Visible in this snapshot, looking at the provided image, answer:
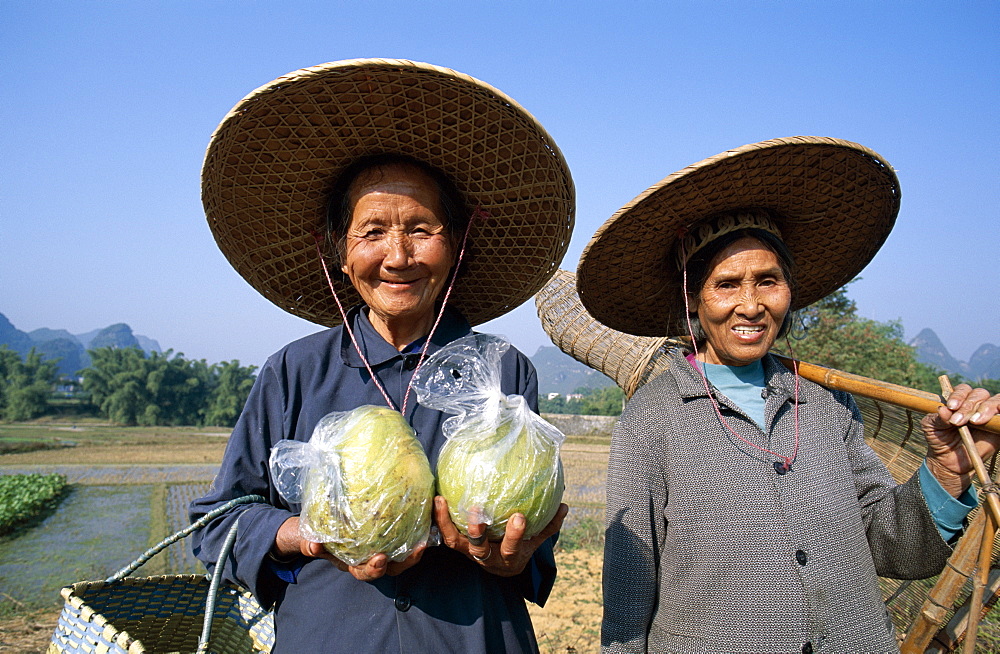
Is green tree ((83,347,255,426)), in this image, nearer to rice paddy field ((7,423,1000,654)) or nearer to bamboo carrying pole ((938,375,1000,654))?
rice paddy field ((7,423,1000,654))

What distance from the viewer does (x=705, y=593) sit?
2.00m

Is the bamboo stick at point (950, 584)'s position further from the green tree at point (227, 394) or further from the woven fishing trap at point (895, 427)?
the green tree at point (227, 394)

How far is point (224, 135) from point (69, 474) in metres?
26.2

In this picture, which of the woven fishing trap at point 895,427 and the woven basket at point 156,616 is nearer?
the woven basket at point 156,616

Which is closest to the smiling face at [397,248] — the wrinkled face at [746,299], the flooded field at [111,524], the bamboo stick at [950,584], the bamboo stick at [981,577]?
the wrinkled face at [746,299]

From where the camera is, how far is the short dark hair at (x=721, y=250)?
7.59ft

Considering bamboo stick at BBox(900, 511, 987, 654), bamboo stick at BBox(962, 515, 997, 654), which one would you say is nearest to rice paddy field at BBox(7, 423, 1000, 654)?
bamboo stick at BBox(900, 511, 987, 654)

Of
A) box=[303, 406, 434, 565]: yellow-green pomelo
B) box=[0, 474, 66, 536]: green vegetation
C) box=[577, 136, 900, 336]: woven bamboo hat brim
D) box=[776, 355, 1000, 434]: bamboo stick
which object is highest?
box=[577, 136, 900, 336]: woven bamboo hat brim

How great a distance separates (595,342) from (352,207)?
119 inches

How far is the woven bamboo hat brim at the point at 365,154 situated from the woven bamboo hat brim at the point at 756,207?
1.00 feet

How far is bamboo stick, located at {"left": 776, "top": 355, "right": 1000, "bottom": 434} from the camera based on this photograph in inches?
76.9

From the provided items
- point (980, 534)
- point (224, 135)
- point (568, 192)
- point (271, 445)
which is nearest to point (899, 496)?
point (980, 534)

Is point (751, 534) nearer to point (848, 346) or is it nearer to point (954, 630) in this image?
point (954, 630)

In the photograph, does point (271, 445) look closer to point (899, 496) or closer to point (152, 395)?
point (899, 496)
